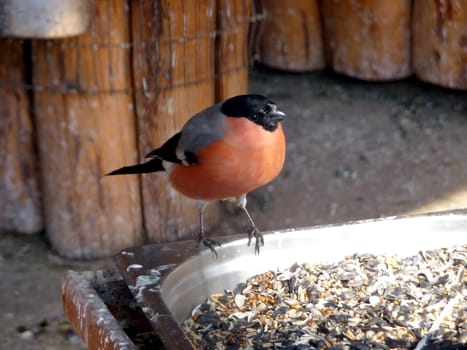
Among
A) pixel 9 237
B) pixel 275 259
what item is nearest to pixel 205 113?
pixel 275 259

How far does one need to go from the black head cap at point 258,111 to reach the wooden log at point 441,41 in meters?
2.57

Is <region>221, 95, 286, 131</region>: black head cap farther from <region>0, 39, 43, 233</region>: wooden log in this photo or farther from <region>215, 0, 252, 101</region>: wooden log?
<region>0, 39, 43, 233</region>: wooden log

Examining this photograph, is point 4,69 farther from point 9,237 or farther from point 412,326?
point 412,326

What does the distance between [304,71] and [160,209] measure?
1.74 metres

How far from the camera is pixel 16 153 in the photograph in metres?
4.73

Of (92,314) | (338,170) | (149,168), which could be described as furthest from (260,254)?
(338,170)

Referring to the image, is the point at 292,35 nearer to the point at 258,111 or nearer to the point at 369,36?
the point at 369,36

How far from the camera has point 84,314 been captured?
2273 millimetres

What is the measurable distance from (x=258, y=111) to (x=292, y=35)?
3.14 m

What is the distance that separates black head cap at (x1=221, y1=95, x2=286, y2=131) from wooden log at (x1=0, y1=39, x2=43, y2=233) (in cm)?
207

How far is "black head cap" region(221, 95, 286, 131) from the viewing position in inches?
107

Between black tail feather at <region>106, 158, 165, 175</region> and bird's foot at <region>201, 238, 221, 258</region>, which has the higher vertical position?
bird's foot at <region>201, 238, 221, 258</region>

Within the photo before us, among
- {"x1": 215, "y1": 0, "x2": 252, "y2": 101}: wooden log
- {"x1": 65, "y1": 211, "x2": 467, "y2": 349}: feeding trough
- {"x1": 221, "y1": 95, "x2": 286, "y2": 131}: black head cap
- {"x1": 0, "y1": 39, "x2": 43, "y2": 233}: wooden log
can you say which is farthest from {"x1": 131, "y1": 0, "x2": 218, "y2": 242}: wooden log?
{"x1": 65, "y1": 211, "x2": 467, "y2": 349}: feeding trough

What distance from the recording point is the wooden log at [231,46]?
445cm
